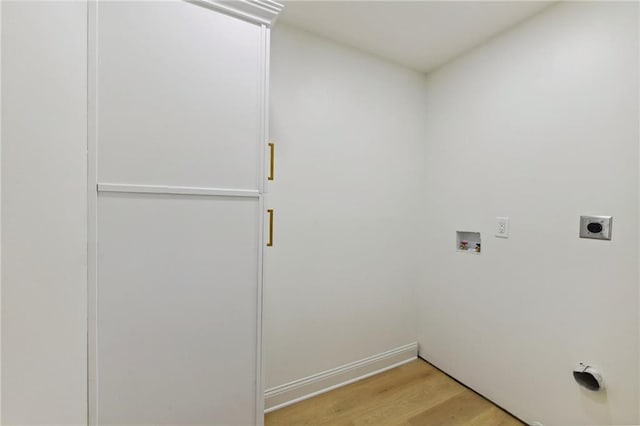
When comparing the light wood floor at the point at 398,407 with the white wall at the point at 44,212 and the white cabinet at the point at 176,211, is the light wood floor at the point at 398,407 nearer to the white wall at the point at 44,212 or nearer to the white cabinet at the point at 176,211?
the white cabinet at the point at 176,211

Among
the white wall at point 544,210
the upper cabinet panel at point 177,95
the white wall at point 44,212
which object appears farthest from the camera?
the white wall at point 544,210

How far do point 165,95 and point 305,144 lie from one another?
2.97 feet

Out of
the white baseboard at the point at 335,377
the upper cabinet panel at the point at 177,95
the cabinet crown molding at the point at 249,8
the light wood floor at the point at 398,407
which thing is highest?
the cabinet crown molding at the point at 249,8

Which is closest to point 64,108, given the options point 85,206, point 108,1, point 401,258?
point 85,206

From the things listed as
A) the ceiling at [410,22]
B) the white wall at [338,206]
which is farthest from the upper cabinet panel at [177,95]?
the ceiling at [410,22]

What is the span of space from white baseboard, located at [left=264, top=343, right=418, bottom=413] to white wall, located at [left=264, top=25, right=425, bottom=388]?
6cm

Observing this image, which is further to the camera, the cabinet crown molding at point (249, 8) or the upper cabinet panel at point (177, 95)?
the cabinet crown molding at point (249, 8)

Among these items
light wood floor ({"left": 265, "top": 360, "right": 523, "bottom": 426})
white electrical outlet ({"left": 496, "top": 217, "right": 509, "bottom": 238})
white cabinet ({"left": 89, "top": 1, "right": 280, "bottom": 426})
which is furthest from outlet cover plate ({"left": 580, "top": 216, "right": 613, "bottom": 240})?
white cabinet ({"left": 89, "top": 1, "right": 280, "bottom": 426})

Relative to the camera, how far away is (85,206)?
3.08 feet

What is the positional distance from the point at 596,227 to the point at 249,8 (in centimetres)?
196

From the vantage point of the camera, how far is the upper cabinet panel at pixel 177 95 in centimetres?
99

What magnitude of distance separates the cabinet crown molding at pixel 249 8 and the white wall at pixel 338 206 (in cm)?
47

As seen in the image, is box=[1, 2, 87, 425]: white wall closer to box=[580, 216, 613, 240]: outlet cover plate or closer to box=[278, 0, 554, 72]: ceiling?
box=[278, 0, 554, 72]: ceiling

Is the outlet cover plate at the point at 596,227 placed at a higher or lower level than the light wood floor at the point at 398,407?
higher
